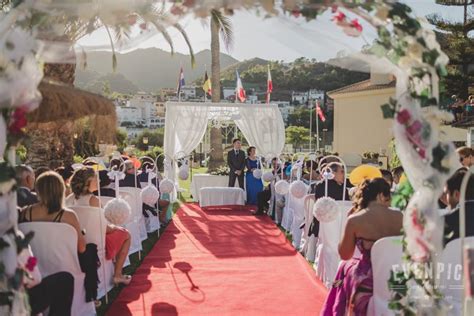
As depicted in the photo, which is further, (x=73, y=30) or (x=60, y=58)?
(x=73, y=30)

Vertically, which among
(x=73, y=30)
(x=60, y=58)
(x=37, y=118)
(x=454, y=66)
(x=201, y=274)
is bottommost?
(x=201, y=274)

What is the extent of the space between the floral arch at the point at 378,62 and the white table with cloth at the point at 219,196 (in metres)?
10.3

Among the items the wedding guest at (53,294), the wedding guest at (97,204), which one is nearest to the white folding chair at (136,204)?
the wedding guest at (97,204)

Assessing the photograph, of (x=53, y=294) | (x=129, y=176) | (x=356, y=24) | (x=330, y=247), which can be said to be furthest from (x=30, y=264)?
(x=129, y=176)

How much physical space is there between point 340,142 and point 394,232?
115ft

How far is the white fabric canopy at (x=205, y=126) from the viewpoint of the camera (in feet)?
47.2

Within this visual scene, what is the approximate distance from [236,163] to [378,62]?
10.9 metres

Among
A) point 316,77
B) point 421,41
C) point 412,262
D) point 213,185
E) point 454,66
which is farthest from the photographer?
point 316,77

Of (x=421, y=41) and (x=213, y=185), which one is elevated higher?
(x=421, y=41)

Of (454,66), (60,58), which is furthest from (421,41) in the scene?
(454,66)

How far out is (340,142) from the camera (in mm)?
38531

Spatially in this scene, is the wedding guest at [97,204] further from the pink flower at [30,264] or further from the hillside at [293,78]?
the hillside at [293,78]

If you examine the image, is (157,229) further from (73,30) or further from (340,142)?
(340,142)

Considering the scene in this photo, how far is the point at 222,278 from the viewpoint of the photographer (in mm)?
6625
